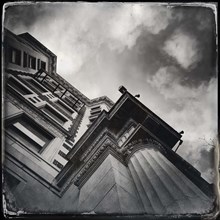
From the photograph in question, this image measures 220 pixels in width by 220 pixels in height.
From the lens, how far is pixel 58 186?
11.4 metres

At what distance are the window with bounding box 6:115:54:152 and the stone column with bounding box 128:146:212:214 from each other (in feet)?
22.7

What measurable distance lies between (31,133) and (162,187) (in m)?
9.78

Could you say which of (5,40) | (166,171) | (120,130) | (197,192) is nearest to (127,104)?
(120,130)

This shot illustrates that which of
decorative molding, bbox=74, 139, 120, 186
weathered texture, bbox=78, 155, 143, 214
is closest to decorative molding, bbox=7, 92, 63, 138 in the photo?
decorative molding, bbox=74, 139, 120, 186

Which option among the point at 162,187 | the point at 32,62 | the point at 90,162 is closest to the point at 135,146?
the point at 90,162

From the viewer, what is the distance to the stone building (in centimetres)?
657

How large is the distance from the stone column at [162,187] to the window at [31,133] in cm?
691

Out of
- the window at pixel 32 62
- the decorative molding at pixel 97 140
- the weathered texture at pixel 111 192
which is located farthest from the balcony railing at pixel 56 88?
the weathered texture at pixel 111 192

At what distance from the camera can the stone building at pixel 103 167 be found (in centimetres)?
657

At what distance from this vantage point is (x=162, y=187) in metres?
7.95

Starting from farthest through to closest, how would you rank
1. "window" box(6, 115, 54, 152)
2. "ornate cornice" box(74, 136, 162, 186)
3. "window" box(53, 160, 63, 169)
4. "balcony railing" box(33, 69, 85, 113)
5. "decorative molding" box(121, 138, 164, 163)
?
1. "balcony railing" box(33, 69, 85, 113)
2. "window" box(53, 160, 63, 169)
3. "window" box(6, 115, 54, 152)
4. "decorative molding" box(121, 138, 164, 163)
5. "ornate cornice" box(74, 136, 162, 186)

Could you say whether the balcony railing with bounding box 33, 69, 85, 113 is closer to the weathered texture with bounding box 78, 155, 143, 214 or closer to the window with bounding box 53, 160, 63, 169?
the window with bounding box 53, 160, 63, 169

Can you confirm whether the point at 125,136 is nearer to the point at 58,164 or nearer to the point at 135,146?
the point at 135,146

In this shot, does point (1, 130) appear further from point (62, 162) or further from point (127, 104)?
point (62, 162)
